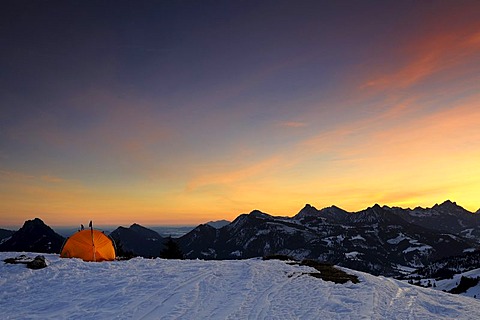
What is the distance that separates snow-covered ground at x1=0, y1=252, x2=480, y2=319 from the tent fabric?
4928 mm

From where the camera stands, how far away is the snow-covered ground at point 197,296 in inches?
614

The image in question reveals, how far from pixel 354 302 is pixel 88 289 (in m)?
15.2

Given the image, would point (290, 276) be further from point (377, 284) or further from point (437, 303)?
point (437, 303)

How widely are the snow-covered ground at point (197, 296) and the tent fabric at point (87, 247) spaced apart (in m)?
4.93

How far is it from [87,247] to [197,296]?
18333 millimetres

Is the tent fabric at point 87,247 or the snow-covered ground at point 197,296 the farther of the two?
the tent fabric at point 87,247

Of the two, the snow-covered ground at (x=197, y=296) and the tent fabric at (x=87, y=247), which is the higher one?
the tent fabric at (x=87, y=247)

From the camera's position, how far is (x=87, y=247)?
32062mm

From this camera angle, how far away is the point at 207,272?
25.6m

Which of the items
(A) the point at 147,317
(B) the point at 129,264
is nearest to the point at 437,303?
(A) the point at 147,317

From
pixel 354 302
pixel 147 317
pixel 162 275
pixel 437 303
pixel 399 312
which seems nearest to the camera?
pixel 147 317

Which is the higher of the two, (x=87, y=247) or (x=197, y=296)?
(x=87, y=247)

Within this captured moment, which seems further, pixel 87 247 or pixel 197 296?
pixel 87 247

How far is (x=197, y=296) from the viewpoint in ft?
60.7
